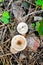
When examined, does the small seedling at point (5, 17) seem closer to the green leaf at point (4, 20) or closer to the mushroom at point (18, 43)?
the green leaf at point (4, 20)

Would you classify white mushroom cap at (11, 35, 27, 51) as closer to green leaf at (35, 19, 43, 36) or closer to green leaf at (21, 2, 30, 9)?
green leaf at (35, 19, 43, 36)

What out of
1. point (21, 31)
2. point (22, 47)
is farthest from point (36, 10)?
point (22, 47)

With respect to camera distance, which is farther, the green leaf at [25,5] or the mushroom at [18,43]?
the green leaf at [25,5]

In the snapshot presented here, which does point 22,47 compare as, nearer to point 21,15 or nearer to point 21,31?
point 21,31

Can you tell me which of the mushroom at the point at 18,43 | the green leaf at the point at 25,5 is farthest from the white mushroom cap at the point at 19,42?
the green leaf at the point at 25,5

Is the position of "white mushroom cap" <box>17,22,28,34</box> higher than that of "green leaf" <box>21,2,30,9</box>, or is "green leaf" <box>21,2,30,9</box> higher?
"green leaf" <box>21,2,30,9</box>

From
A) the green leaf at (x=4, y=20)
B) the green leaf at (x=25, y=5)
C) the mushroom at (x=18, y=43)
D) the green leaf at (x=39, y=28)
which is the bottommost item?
the mushroom at (x=18, y=43)

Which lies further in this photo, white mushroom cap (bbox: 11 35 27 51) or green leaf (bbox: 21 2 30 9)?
green leaf (bbox: 21 2 30 9)

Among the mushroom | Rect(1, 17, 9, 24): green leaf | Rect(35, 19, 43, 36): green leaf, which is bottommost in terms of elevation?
the mushroom

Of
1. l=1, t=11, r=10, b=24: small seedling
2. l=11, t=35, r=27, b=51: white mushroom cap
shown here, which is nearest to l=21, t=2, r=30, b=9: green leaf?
l=1, t=11, r=10, b=24: small seedling

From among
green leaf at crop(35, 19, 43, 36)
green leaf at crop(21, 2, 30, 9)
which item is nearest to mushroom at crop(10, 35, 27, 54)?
green leaf at crop(35, 19, 43, 36)
